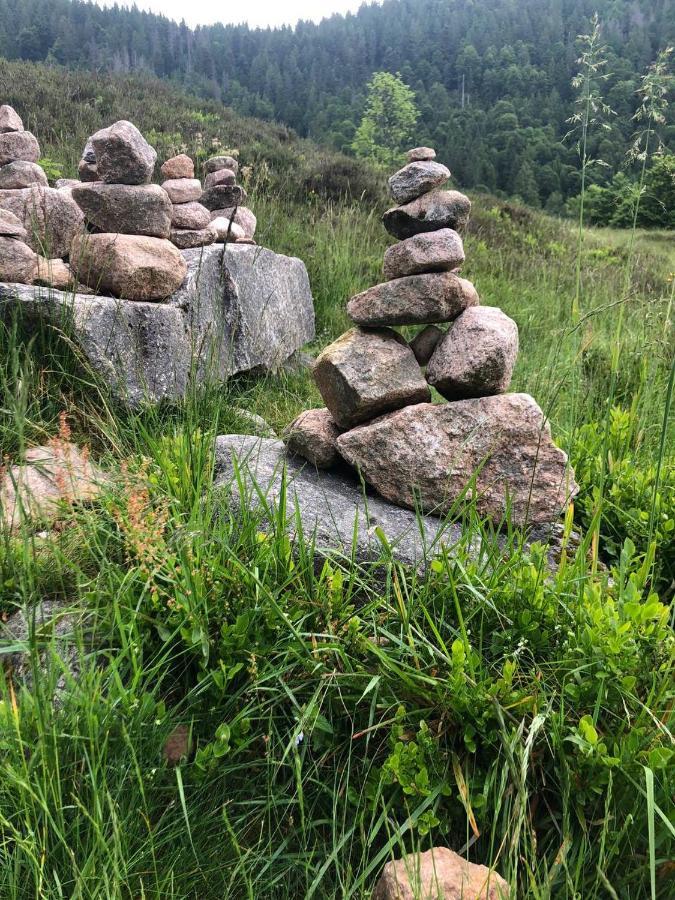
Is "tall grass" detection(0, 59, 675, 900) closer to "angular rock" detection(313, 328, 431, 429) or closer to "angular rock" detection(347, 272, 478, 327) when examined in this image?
"angular rock" detection(313, 328, 431, 429)

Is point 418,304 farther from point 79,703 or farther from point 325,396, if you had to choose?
point 79,703

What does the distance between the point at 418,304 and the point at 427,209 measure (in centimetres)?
55

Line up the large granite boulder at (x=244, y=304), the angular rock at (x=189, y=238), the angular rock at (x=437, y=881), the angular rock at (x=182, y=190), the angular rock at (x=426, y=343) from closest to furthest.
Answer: the angular rock at (x=437, y=881) → the angular rock at (x=426, y=343) → the large granite boulder at (x=244, y=304) → the angular rock at (x=189, y=238) → the angular rock at (x=182, y=190)

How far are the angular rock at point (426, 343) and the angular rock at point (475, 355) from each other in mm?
139

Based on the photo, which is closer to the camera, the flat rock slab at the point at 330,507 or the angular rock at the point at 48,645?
the angular rock at the point at 48,645

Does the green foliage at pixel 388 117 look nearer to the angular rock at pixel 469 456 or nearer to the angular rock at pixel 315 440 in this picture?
the angular rock at pixel 315 440

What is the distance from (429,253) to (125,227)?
8.05 feet

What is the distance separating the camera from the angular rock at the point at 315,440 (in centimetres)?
330

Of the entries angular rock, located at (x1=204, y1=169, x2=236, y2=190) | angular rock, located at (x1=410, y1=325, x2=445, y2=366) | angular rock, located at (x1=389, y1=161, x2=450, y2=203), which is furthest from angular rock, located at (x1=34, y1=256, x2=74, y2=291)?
angular rock, located at (x1=204, y1=169, x2=236, y2=190)

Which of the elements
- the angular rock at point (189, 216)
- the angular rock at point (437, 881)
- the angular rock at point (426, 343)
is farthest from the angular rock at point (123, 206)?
the angular rock at point (437, 881)

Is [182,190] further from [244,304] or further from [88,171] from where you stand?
[244,304]

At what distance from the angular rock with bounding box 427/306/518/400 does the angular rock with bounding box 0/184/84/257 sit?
2897mm

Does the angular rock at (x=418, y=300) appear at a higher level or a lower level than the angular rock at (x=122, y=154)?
lower

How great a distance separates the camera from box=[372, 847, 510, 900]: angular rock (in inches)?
59.2
